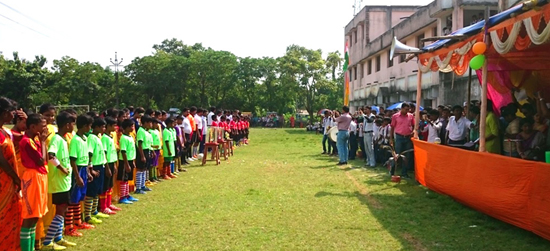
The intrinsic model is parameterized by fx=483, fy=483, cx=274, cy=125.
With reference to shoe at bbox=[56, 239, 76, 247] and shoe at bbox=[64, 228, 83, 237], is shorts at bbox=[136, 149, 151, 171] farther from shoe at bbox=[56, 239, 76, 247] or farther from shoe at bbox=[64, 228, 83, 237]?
shoe at bbox=[56, 239, 76, 247]

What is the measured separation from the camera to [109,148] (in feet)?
23.4

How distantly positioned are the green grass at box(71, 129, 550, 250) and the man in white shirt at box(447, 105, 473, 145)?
3.98ft

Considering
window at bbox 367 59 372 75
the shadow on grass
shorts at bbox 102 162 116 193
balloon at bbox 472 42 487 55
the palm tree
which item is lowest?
the shadow on grass

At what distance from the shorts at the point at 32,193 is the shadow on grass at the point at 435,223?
3.97m

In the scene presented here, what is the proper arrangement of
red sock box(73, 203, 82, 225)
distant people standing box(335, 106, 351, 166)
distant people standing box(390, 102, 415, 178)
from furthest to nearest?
distant people standing box(335, 106, 351, 166) → distant people standing box(390, 102, 415, 178) → red sock box(73, 203, 82, 225)

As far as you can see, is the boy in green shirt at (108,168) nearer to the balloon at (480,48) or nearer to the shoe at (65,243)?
the shoe at (65,243)

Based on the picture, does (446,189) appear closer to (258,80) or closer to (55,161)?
(55,161)

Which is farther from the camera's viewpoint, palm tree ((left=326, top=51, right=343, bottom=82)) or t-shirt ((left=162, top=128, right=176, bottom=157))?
palm tree ((left=326, top=51, right=343, bottom=82))

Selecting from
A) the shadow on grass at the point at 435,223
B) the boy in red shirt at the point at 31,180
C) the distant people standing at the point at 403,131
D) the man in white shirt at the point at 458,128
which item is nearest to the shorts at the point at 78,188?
the boy in red shirt at the point at 31,180

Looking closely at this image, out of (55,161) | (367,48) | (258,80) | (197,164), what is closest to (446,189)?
(55,161)

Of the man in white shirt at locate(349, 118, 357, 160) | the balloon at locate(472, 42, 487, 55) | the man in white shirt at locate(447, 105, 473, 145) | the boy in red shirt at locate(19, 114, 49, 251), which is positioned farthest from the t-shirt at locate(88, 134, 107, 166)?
the man in white shirt at locate(349, 118, 357, 160)

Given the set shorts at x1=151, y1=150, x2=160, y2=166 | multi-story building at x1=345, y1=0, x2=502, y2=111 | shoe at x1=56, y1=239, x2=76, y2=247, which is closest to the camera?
shoe at x1=56, y1=239, x2=76, y2=247

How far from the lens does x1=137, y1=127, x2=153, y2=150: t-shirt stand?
358 inches

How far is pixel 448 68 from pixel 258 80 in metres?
47.2
